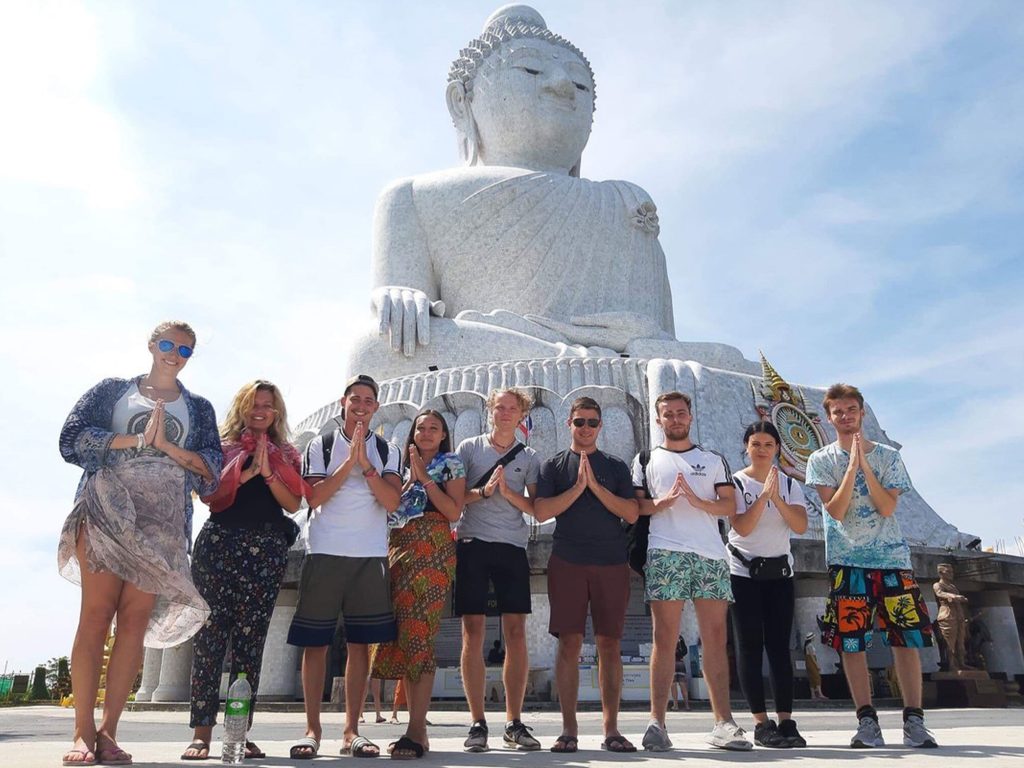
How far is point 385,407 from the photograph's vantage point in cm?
1100

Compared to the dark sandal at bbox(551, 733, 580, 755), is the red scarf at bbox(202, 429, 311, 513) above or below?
above

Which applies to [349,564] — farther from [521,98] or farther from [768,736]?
[521,98]

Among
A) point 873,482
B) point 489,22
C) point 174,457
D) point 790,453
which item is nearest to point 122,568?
point 174,457

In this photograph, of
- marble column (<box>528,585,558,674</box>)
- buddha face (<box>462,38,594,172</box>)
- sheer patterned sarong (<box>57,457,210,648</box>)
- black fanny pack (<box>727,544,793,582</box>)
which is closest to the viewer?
sheer patterned sarong (<box>57,457,210,648</box>)

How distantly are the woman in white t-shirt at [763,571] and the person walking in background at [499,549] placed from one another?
93 centimetres

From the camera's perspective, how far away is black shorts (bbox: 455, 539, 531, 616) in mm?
3648

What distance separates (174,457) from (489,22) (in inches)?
568

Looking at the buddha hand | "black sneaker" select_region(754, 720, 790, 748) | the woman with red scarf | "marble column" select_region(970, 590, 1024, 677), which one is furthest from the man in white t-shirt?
"marble column" select_region(970, 590, 1024, 677)

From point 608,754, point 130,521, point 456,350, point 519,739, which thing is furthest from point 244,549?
point 456,350

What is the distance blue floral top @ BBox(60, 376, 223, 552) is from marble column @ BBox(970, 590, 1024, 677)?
9.80 m

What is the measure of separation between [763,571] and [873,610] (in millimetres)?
466

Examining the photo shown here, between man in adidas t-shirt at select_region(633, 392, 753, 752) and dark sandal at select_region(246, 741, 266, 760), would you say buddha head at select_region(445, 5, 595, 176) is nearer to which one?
man in adidas t-shirt at select_region(633, 392, 753, 752)

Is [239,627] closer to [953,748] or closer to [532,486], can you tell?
[532,486]

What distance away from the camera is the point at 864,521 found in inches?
151
